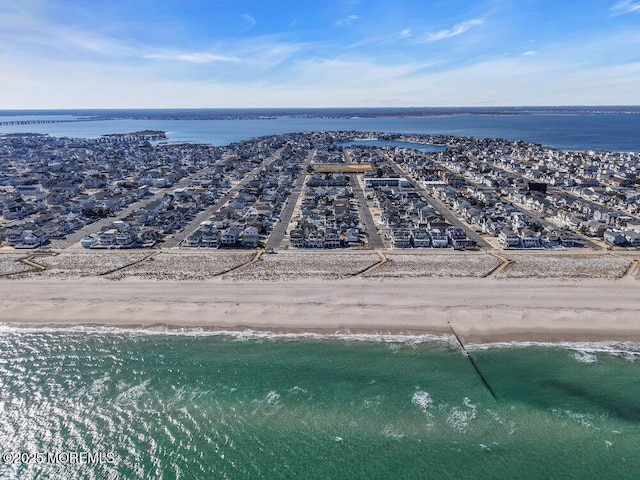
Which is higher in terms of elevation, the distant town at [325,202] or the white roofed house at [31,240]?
the distant town at [325,202]

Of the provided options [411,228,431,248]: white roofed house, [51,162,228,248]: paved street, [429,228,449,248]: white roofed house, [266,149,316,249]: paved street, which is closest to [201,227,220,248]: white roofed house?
[266,149,316,249]: paved street

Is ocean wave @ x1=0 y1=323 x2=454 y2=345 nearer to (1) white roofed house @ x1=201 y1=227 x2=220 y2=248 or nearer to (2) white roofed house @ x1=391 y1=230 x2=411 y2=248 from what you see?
(1) white roofed house @ x1=201 y1=227 x2=220 y2=248

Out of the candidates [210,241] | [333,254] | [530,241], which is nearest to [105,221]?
[210,241]

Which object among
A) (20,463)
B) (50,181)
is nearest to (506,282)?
(20,463)

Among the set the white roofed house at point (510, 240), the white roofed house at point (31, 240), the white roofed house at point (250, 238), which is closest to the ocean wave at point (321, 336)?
the white roofed house at point (250, 238)

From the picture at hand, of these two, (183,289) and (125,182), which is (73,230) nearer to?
(183,289)

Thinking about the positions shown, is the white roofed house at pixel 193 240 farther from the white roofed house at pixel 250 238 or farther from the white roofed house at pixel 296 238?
the white roofed house at pixel 296 238
